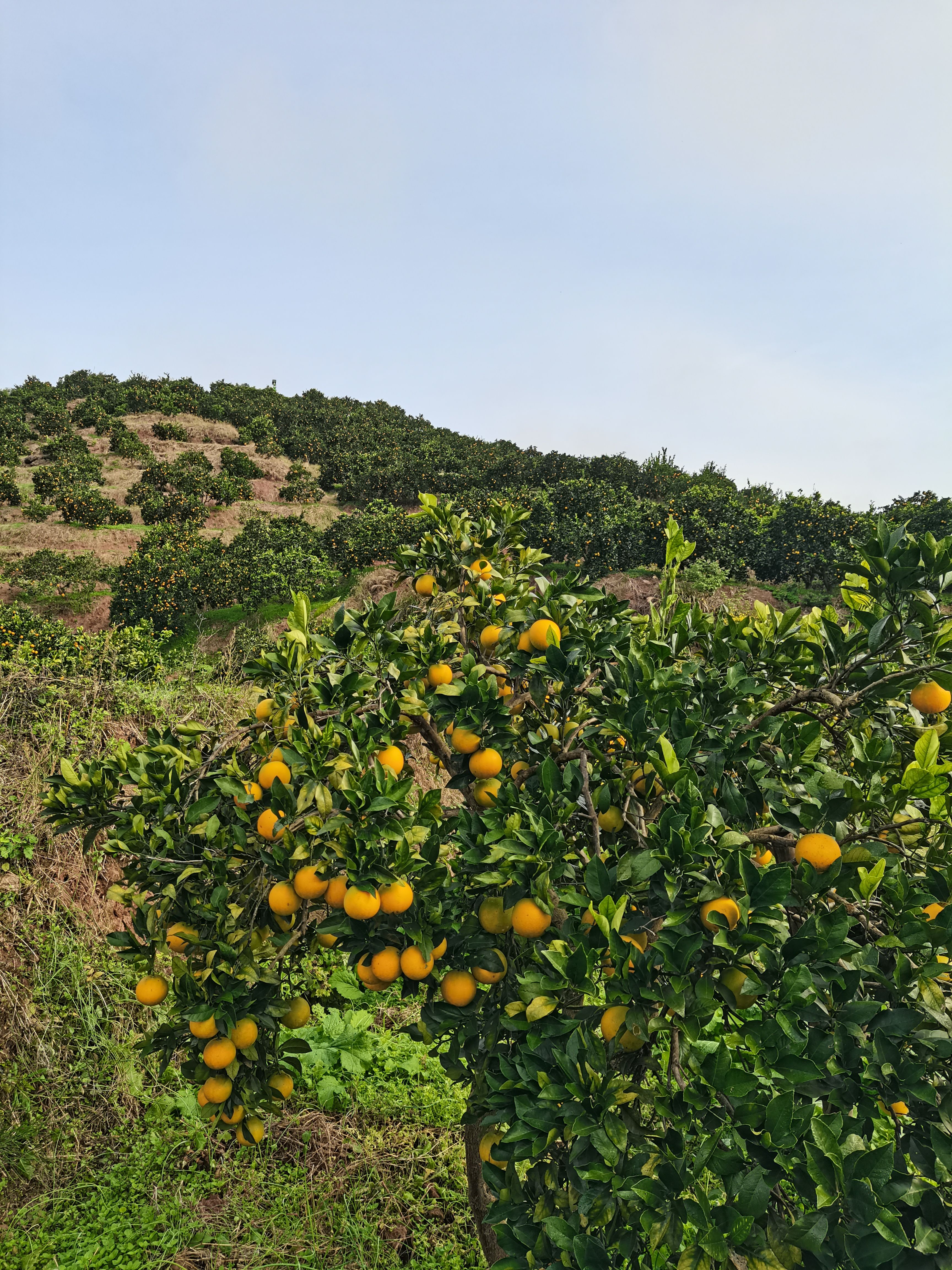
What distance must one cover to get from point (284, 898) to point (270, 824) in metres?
0.18

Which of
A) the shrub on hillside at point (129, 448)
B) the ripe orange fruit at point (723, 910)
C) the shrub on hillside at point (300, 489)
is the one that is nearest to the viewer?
the ripe orange fruit at point (723, 910)

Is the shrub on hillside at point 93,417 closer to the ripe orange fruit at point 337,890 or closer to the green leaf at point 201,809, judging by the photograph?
the green leaf at point 201,809

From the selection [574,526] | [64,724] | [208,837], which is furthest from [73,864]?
[574,526]

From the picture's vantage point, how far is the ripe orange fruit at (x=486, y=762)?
5.39 feet

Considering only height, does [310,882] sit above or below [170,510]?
below

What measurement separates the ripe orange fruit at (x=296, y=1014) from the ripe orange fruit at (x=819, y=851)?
1231 millimetres

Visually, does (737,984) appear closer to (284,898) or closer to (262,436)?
(284,898)

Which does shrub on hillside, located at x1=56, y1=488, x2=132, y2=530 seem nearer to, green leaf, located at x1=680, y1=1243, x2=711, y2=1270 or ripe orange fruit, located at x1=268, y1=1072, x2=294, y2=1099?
ripe orange fruit, located at x1=268, y1=1072, x2=294, y2=1099

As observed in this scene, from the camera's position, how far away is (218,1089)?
1.53 meters

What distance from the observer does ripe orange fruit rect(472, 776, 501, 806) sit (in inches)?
64.9

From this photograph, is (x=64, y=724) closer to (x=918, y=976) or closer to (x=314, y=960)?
(x=314, y=960)

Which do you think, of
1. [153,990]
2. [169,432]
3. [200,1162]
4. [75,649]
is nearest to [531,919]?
[153,990]

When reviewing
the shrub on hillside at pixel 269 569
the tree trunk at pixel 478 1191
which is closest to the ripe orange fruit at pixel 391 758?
the tree trunk at pixel 478 1191

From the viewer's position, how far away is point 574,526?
12.1m
